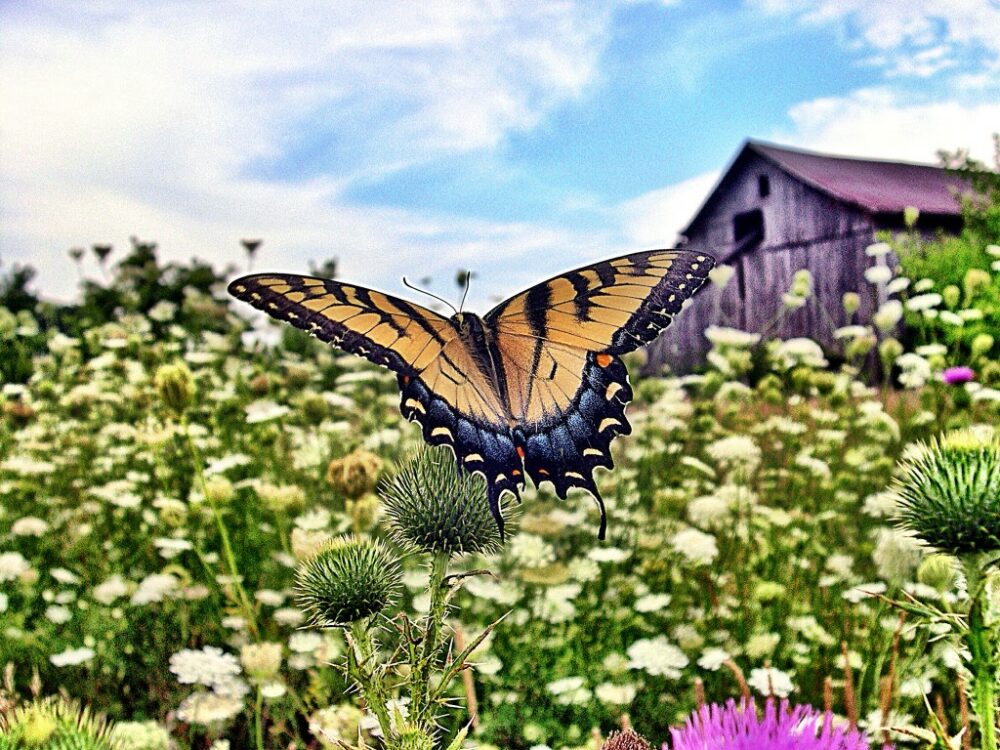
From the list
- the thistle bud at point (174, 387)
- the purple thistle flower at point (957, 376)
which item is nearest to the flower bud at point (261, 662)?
the thistle bud at point (174, 387)

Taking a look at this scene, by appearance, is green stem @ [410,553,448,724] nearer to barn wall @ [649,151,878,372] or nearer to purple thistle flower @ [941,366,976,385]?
purple thistle flower @ [941,366,976,385]

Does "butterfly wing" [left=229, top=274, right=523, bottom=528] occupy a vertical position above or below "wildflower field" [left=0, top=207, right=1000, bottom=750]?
above

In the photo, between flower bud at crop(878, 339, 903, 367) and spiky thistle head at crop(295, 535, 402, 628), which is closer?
spiky thistle head at crop(295, 535, 402, 628)

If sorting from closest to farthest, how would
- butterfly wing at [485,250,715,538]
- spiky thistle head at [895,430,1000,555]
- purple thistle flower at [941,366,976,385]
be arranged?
spiky thistle head at [895,430,1000,555] < butterfly wing at [485,250,715,538] < purple thistle flower at [941,366,976,385]

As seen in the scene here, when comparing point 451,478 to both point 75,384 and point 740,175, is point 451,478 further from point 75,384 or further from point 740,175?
point 740,175

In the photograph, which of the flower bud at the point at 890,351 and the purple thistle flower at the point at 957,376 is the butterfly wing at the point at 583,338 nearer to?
the purple thistle flower at the point at 957,376

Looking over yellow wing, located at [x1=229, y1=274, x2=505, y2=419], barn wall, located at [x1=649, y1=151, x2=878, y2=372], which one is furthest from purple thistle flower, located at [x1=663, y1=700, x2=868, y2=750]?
barn wall, located at [x1=649, y1=151, x2=878, y2=372]
